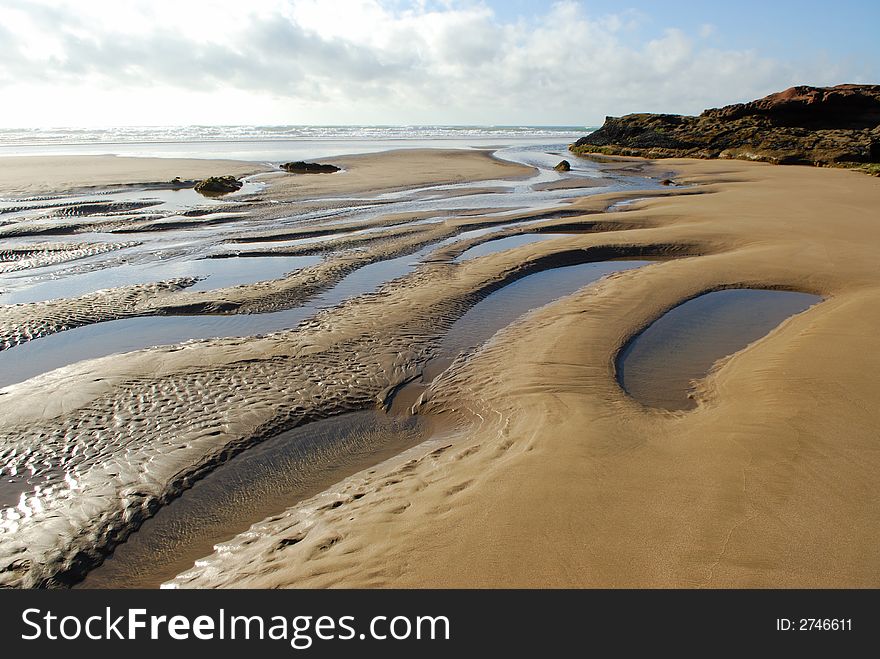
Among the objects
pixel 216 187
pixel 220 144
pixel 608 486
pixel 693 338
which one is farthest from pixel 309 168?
pixel 220 144

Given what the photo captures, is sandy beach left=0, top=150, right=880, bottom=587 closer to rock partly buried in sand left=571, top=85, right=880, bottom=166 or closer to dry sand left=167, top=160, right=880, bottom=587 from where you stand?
dry sand left=167, top=160, right=880, bottom=587

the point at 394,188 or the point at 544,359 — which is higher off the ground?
the point at 394,188

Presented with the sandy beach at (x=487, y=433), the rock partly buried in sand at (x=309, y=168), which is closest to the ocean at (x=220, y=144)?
the rock partly buried in sand at (x=309, y=168)

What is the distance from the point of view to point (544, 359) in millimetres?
6199

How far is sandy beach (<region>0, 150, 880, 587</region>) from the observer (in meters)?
3.27

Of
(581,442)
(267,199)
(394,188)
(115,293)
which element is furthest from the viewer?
(394,188)

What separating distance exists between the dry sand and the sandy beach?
0.06 feet

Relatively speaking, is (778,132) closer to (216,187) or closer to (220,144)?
(216,187)

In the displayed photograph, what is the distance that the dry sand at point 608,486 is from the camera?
3.14 meters

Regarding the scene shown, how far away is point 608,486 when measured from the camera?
3.90m

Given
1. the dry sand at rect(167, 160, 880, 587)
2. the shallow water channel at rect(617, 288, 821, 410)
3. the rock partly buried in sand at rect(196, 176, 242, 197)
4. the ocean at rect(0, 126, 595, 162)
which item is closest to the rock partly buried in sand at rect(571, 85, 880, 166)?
the ocean at rect(0, 126, 595, 162)
